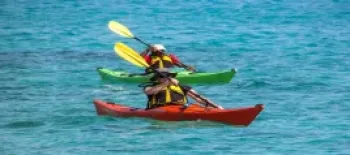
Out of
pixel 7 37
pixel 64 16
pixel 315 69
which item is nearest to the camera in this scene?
pixel 315 69

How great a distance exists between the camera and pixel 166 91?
22.3 metres

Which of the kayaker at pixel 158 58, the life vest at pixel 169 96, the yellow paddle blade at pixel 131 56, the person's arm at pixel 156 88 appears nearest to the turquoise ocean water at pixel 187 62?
the life vest at pixel 169 96

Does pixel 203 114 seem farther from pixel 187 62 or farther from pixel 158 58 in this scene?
pixel 187 62

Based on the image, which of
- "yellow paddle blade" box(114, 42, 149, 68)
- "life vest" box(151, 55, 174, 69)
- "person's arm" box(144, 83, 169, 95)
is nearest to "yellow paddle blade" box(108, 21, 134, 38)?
"life vest" box(151, 55, 174, 69)

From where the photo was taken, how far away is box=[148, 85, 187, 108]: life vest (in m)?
22.4

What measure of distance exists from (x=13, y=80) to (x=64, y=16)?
21310 mm

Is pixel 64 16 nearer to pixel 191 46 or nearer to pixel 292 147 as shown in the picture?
pixel 191 46

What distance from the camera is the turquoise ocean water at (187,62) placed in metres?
21.8

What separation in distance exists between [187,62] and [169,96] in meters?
12.0

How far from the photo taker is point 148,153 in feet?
68.5

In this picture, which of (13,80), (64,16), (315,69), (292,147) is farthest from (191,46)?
(292,147)

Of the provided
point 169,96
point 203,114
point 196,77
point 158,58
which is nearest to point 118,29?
point 158,58

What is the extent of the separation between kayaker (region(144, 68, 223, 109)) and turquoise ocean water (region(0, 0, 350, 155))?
392mm

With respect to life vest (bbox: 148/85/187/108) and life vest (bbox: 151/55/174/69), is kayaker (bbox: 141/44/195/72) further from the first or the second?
life vest (bbox: 148/85/187/108)
